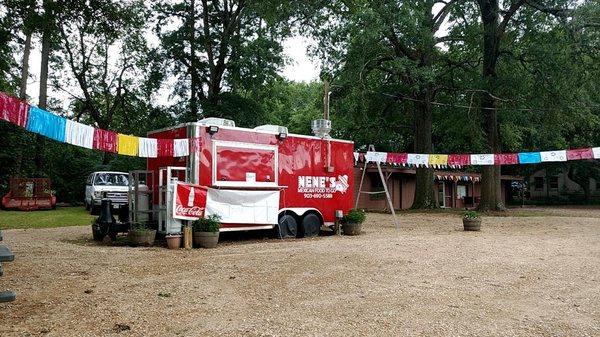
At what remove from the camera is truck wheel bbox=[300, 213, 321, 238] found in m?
12.6

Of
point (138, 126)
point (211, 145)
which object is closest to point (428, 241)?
point (211, 145)

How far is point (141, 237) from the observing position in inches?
406

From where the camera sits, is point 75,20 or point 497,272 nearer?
point 497,272

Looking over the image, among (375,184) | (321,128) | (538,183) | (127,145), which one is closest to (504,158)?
(375,184)

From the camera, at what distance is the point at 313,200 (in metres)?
12.7

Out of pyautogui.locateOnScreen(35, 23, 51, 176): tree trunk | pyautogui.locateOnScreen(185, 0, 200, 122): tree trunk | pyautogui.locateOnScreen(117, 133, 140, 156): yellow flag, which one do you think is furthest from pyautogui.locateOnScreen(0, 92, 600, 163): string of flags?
pyautogui.locateOnScreen(35, 23, 51, 176): tree trunk

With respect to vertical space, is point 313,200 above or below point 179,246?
above

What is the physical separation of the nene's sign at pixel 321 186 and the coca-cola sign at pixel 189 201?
9.55ft

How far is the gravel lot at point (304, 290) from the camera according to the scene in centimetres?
466

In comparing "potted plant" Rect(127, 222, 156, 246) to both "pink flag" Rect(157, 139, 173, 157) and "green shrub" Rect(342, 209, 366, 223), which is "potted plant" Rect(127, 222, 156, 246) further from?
"green shrub" Rect(342, 209, 366, 223)

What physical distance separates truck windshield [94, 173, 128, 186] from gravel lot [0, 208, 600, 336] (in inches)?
381

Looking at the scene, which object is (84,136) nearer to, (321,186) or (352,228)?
(321,186)

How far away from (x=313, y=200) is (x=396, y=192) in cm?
1964

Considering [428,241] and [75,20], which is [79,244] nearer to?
[75,20]
